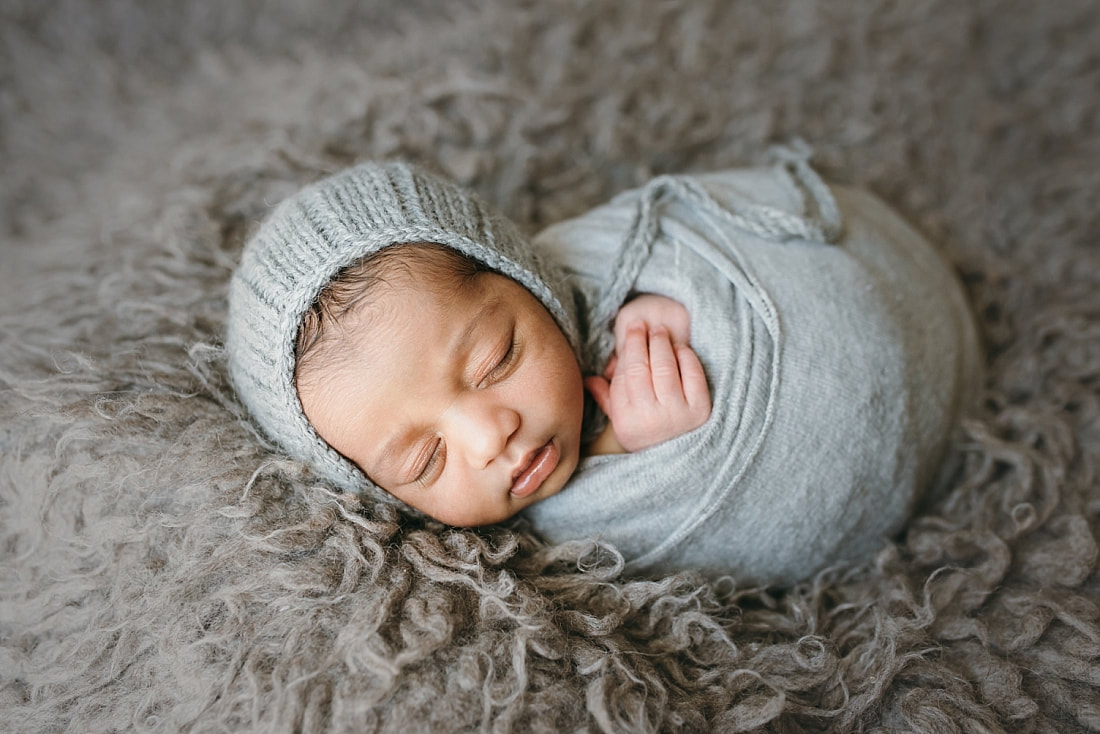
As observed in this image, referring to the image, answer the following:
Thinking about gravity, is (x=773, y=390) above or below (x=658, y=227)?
below

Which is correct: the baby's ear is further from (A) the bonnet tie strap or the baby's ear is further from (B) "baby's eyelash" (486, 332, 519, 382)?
(B) "baby's eyelash" (486, 332, 519, 382)

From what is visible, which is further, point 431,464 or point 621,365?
point 621,365

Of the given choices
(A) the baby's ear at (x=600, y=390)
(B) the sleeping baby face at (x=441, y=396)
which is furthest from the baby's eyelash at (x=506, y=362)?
(A) the baby's ear at (x=600, y=390)

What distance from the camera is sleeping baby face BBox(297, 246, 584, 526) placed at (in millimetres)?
816

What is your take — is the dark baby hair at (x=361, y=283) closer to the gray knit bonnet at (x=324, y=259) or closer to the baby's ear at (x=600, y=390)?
the gray knit bonnet at (x=324, y=259)

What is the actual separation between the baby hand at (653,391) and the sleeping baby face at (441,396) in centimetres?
9

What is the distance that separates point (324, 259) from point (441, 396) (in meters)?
0.19

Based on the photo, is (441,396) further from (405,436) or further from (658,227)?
(658,227)

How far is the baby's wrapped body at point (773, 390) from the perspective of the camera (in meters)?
0.91

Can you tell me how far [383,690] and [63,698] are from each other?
35cm

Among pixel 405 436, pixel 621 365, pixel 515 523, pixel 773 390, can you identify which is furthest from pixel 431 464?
pixel 773 390

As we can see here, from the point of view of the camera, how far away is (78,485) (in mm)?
854

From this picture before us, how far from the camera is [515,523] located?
0.96 m

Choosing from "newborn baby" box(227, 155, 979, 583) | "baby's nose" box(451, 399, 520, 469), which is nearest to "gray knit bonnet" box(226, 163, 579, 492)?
"newborn baby" box(227, 155, 979, 583)
